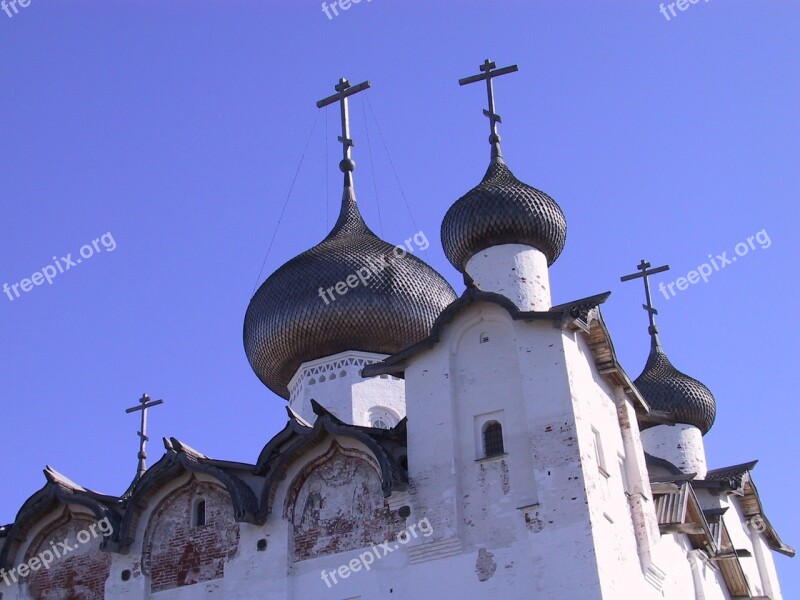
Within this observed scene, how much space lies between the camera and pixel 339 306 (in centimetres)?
1575

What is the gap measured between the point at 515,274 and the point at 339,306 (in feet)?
8.86

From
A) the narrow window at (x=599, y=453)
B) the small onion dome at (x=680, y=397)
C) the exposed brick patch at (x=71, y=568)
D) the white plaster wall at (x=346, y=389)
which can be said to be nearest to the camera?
the narrow window at (x=599, y=453)

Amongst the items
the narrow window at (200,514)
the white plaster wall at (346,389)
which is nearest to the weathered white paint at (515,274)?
the white plaster wall at (346,389)

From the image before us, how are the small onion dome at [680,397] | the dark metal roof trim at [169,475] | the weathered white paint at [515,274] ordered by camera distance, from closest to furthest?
the dark metal roof trim at [169,475]
the weathered white paint at [515,274]
the small onion dome at [680,397]

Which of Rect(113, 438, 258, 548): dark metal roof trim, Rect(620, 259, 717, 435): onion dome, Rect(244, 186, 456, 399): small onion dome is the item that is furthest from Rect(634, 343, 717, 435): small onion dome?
Rect(113, 438, 258, 548): dark metal roof trim

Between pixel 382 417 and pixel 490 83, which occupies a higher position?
pixel 490 83

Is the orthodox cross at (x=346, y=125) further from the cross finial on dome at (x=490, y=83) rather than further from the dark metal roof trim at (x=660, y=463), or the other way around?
the dark metal roof trim at (x=660, y=463)

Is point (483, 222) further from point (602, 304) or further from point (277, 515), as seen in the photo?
point (277, 515)

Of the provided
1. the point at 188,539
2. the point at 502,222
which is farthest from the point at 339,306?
the point at 188,539

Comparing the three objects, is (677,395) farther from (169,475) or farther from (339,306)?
(169,475)

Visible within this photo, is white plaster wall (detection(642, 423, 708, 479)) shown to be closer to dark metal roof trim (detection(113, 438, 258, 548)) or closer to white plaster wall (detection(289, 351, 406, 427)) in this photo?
white plaster wall (detection(289, 351, 406, 427))

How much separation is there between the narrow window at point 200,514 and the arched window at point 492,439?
313 centimetres

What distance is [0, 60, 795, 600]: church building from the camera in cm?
1178

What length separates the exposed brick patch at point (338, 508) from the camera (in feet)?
40.9
